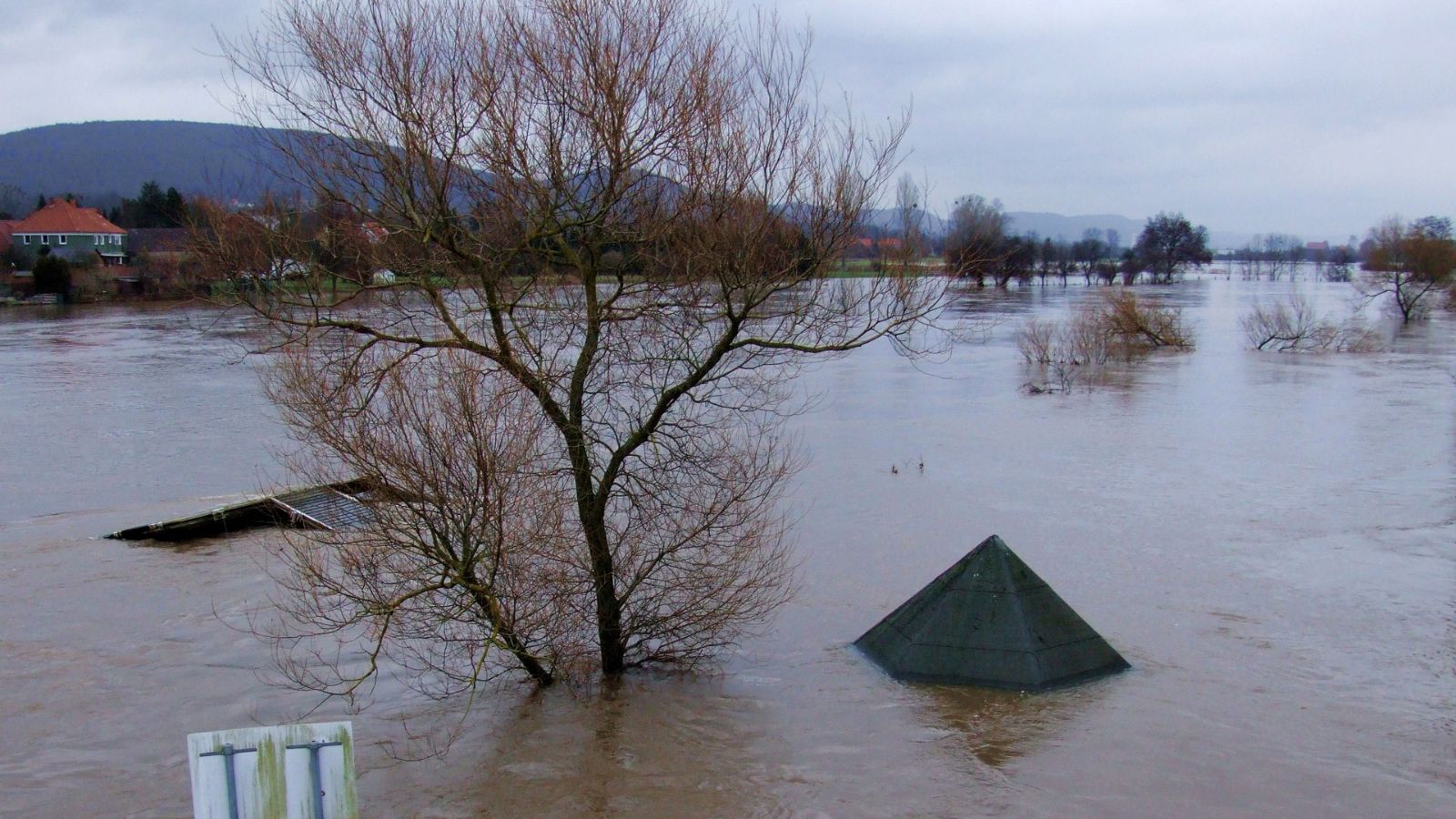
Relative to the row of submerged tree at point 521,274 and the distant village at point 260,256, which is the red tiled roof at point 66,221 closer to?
the distant village at point 260,256

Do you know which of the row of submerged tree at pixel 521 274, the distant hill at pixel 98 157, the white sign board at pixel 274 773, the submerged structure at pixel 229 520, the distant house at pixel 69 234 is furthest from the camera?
the distant hill at pixel 98 157

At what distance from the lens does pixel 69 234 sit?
72.5 m

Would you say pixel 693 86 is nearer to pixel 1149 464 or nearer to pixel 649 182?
pixel 649 182

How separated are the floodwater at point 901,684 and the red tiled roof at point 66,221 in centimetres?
5452

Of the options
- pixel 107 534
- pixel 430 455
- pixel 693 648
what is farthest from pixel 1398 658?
pixel 107 534

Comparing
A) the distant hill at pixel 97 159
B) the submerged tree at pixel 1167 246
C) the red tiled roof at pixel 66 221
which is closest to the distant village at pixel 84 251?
the red tiled roof at pixel 66 221

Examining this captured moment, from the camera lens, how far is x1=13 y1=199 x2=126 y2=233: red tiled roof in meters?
71.2

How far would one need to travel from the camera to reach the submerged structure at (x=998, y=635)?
32.3 feet

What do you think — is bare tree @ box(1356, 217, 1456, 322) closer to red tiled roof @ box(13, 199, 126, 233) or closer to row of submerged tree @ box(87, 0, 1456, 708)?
row of submerged tree @ box(87, 0, 1456, 708)

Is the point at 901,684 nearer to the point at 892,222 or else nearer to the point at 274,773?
the point at 892,222

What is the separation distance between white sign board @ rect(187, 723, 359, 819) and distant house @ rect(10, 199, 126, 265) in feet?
238

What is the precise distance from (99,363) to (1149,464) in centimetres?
2889

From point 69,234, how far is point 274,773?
7947 cm

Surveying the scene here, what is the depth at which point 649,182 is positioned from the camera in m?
8.68
